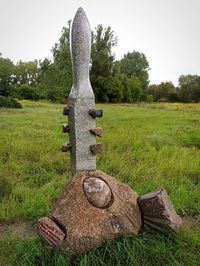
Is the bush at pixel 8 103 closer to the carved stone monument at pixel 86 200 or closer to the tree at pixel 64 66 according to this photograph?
the tree at pixel 64 66

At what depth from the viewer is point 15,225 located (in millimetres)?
4559

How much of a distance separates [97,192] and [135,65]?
6596 centimetres

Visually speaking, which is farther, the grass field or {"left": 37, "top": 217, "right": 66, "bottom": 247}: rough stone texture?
the grass field

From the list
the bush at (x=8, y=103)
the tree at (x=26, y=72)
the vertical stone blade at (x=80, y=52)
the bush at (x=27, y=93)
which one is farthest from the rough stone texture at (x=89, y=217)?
the tree at (x=26, y=72)

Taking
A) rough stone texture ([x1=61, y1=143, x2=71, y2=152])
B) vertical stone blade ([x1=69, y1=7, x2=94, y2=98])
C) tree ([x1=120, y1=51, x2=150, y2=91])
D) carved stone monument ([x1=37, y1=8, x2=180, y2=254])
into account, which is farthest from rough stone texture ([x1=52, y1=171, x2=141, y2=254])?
tree ([x1=120, y1=51, x2=150, y2=91])

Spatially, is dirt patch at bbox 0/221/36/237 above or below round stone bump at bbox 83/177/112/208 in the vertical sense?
below

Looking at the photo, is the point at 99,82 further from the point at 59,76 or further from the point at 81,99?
the point at 81,99

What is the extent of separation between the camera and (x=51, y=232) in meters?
3.45

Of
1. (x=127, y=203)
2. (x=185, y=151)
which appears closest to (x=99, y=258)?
(x=127, y=203)

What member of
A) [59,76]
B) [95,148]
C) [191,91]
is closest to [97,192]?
[95,148]

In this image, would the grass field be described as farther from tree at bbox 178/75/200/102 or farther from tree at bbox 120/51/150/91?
tree at bbox 120/51/150/91

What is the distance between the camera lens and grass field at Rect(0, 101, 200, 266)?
3.52 metres

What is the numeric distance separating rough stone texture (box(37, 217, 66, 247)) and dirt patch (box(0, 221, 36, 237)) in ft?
2.99

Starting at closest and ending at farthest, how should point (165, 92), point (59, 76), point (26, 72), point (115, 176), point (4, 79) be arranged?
point (115, 176) < point (59, 76) < point (4, 79) < point (165, 92) < point (26, 72)
